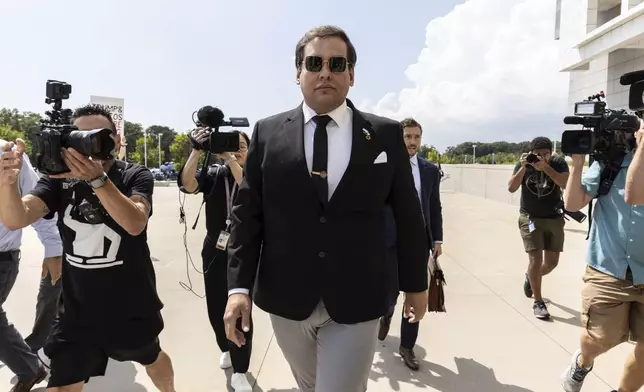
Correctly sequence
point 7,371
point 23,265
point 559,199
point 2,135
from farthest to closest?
point 2,135
point 23,265
point 559,199
point 7,371

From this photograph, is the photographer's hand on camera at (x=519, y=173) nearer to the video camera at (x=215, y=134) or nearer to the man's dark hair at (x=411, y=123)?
the man's dark hair at (x=411, y=123)

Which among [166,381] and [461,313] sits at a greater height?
[166,381]

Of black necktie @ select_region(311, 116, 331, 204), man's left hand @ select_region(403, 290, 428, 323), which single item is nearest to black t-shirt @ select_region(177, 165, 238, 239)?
black necktie @ select_region(311, 116, 331, 204)

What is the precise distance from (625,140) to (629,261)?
2.51ft

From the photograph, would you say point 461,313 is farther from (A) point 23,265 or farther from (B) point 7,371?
(A) point 23,265

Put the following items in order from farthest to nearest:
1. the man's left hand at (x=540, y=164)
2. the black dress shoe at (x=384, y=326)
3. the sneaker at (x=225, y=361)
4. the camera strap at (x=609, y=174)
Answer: the man's left hand at (x=540, y=164) < the black dress shoe at (x=384, y=326) < the sneaker at (x=225, y=361) < the camera strap at (x=609, y=174)

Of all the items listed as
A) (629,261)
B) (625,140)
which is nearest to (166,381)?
(629,261)

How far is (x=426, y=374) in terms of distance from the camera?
373 cm

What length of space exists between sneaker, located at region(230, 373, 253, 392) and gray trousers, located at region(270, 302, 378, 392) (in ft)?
4.31

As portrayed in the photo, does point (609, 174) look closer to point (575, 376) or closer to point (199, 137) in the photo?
point (575, 376)

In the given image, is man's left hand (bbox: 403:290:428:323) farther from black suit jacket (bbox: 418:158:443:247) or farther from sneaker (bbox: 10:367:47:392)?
sneaker (bbox: 10:367:47:392)

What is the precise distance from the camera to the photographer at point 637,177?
8.45 feet

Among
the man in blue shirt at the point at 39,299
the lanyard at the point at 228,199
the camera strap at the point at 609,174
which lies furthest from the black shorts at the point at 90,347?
the camera strap at the point at 609,174

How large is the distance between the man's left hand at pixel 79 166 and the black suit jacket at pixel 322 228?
0.68 metres
